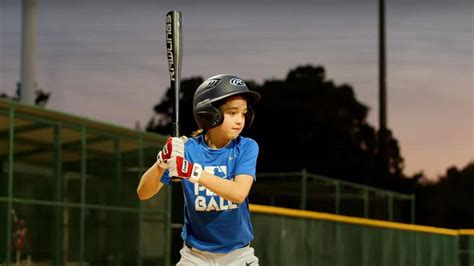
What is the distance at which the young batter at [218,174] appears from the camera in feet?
19.7

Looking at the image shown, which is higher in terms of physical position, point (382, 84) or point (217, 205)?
point (382, 84)

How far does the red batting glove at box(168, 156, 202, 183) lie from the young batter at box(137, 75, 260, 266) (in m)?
0.21

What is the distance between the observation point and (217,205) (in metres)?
6.07

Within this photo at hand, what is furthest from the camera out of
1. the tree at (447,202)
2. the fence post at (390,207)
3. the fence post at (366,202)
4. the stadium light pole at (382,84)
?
the tree at (447,202)

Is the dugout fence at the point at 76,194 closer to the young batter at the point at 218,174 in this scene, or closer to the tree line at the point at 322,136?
the young batter at the point at 218,174

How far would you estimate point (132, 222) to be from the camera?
2384 cm

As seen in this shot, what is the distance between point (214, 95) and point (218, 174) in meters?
0.45

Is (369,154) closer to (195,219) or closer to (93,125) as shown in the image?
(93,125)

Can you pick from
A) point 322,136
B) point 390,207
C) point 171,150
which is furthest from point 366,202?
point 171,150

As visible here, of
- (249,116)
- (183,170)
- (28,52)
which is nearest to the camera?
(183,170)

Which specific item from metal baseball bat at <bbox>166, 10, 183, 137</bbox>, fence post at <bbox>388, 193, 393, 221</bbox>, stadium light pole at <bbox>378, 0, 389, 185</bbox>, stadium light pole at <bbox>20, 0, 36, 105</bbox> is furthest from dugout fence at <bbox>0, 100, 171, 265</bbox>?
fence post at <bbox>388, 193, 393, 221</bbox>

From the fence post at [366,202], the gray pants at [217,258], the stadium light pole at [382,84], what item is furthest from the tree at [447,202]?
the gray pants at [217,258]

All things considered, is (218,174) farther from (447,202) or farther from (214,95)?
(447,202)

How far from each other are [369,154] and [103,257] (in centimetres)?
3641
